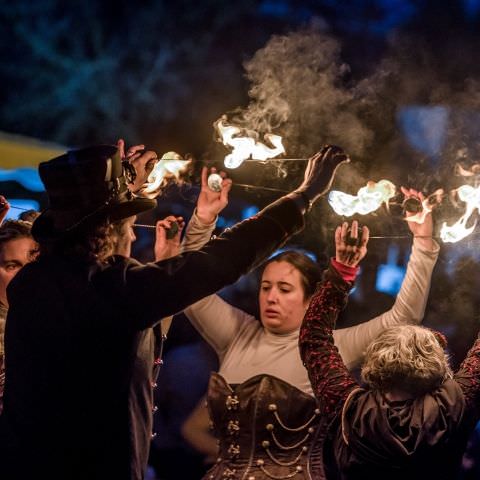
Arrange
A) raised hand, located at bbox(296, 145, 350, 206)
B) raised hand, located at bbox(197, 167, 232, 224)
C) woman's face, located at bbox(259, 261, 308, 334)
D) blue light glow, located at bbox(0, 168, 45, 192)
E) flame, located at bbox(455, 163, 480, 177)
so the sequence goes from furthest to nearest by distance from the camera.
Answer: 1. blue light glow, located at bbox(0, 168, 45, 192)
2. flame, located at bbox(455, 163, 480, 177)
3. woman's face, located at bbox(259, 261, 308, 334)
4. raised hand, located at bbox(197, 167, 232, 224)
5. raised hand, located at bbox(296, 145, 350, 206)

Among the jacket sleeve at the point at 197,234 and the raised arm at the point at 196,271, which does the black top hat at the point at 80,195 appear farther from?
the jacket sleeve at the point at 197,234

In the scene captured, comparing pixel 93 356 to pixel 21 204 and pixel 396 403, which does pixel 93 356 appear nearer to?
pixel 396 403

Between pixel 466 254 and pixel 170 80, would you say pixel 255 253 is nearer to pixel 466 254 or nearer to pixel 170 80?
pixel 466 254

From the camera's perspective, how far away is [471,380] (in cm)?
292

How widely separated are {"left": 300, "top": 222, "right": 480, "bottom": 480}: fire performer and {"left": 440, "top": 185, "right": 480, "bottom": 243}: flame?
109cm

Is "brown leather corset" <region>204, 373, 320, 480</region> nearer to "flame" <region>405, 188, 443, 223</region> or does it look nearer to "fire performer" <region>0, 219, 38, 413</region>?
"flame" <region>405, 188, 443, 223</region>

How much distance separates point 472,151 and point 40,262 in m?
3.35

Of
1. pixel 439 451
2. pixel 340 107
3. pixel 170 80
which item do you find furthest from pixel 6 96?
pixel 439 451

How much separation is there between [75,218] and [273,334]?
2.23 meters

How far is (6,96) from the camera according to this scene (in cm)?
518

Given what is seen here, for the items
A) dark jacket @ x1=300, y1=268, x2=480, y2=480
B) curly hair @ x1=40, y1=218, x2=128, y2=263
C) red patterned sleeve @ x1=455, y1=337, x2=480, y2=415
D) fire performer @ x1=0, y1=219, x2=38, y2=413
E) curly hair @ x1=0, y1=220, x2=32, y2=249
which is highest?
curly hair @ x1=0, y1=220, x2=32, y2=249

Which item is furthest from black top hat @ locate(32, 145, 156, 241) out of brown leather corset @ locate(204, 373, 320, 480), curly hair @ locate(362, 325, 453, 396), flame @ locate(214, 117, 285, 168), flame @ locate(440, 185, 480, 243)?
flame @ locate(440, 185, 480, 243)

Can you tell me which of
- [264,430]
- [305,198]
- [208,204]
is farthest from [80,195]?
[264,430]

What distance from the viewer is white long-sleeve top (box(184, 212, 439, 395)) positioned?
13.1 ft
